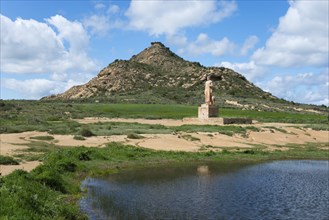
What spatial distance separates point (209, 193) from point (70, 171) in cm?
947

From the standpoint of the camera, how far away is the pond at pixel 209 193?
17.9 meters

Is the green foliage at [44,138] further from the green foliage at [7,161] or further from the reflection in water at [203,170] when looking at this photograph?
the reflection in water at [203,170]

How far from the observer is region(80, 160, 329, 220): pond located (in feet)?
58.7

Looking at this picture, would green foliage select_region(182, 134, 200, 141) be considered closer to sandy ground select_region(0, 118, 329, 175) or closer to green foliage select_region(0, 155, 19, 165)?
sandy ground select_region(0, 118, 329, 175)

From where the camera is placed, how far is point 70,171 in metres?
26.7

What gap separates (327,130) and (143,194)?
46127 millimetres

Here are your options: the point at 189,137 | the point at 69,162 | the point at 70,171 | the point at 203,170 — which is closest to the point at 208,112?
the point at 189,137

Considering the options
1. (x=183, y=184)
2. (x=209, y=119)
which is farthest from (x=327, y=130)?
(x=183, y=184)

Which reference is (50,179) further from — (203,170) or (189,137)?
(189,137)

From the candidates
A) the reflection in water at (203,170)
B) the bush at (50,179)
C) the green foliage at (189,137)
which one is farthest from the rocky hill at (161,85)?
the bush at (50,179)

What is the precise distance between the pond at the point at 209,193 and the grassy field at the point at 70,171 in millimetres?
1219

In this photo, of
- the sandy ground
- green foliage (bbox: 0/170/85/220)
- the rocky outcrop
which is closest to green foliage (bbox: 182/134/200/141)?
the sandy ground

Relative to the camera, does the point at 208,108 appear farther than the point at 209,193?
Yes

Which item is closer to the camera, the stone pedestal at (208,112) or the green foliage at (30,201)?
the green foliage at (30,201)
